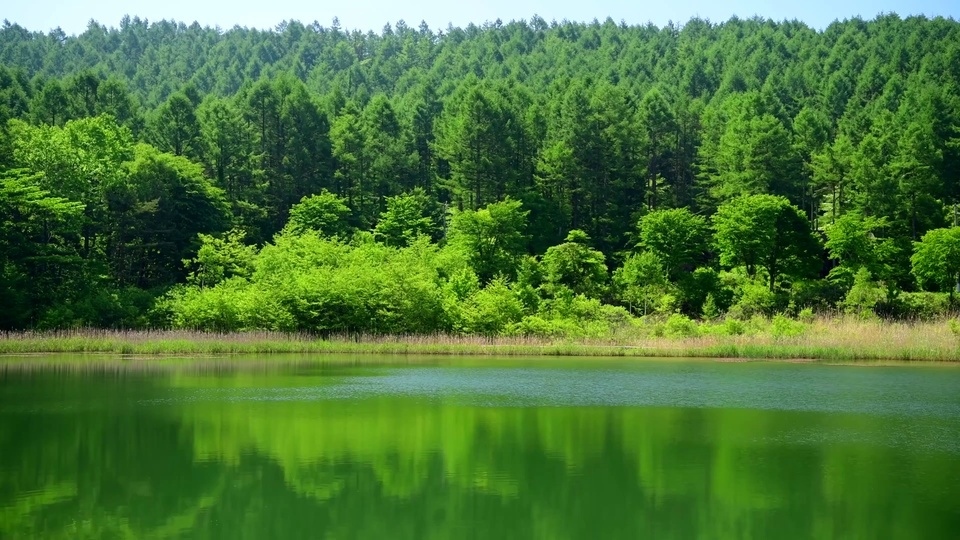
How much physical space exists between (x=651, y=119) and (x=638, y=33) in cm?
6139

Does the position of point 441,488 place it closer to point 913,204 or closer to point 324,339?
point 324,339

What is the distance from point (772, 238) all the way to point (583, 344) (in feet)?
62.3

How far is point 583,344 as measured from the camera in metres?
45.0

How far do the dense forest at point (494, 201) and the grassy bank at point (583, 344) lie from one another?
3.77 m

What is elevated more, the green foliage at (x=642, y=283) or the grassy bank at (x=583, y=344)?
the green foliage at (x=642, y=283)

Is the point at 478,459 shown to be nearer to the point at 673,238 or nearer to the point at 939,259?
the point at 939,259

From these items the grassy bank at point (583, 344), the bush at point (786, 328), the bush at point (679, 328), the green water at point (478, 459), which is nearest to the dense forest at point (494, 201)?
the bush at point (679, 328)

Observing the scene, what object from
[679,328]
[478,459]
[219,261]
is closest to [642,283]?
[679,328]

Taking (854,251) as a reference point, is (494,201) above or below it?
above

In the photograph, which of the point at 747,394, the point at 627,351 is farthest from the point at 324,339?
the point at 747,394

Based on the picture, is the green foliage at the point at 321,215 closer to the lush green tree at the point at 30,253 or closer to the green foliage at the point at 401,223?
the green foliage at the point at 401,223

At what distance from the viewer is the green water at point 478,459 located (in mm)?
13875

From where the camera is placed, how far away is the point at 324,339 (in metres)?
48.1

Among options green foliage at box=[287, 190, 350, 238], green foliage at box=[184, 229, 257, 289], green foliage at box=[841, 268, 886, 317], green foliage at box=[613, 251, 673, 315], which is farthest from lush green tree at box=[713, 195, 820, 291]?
green foliage at box=[184, 229, 257, 289]
